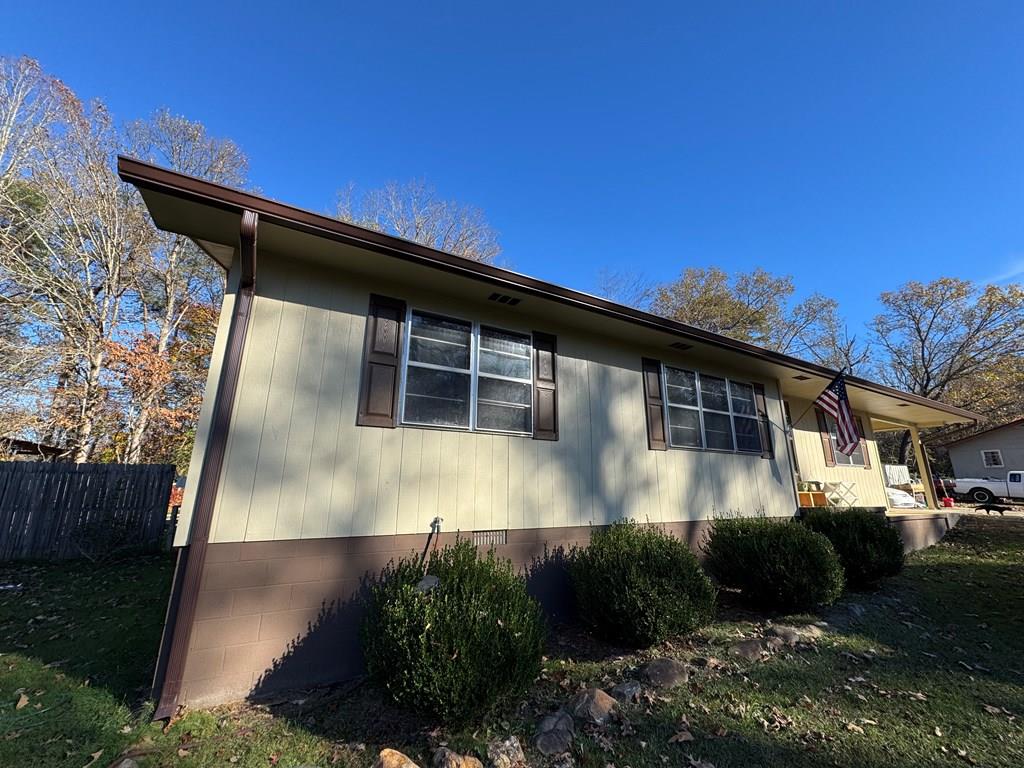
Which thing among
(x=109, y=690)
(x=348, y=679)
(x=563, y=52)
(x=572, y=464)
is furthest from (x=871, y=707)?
(x=563, y=52)

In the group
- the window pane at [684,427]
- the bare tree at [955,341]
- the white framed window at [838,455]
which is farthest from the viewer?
the bare tree at [955,341]

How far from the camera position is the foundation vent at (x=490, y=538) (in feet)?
14.8

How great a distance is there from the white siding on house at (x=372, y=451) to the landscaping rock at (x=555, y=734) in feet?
6.23

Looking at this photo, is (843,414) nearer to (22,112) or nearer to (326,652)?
(326,652)

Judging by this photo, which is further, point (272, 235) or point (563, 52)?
point (563, 52)

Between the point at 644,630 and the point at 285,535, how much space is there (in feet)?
10.9

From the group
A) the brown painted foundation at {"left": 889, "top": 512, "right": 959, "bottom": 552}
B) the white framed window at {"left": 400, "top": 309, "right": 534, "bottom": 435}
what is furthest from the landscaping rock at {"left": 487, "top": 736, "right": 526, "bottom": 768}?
the brown painted foundation at {"left": 889, "top": 512, "right": 959, "bottom": 552}

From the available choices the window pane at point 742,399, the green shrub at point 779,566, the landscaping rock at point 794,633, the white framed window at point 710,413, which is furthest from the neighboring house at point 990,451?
the landscaping rock at point 794,633

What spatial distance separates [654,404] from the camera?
6383 mm

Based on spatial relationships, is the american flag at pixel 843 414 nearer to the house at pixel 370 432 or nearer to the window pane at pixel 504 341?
the house at pixel 370 432

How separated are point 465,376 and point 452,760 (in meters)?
3.33

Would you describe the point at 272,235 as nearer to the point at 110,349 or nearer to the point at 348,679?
the point at 348,679

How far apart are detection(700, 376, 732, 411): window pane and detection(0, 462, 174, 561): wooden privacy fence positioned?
10.1 m

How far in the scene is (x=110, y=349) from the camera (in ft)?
38.9
